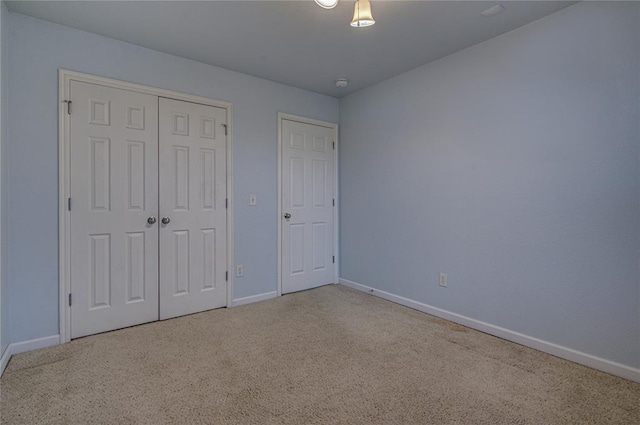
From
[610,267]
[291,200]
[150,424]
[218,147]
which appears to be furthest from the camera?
[291,200]

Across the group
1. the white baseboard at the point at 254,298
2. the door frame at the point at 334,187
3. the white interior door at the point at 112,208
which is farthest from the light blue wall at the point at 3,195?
the door frame at the point at 334,187

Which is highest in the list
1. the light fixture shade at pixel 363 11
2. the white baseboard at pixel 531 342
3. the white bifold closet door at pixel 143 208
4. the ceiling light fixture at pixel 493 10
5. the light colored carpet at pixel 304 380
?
the ceiling light fixture at pixel 493 10

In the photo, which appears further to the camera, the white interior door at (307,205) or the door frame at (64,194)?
the white interior door at (307,205)

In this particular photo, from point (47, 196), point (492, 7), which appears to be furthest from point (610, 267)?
point (47, 196)

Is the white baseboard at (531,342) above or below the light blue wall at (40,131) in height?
below

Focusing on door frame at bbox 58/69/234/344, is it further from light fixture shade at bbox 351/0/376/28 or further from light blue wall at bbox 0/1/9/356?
light fixture shade at bbox 351/0/376/28

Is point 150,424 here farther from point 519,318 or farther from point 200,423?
point 519,318

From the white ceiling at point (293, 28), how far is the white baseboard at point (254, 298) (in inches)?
93.3

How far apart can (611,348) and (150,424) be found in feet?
9.07

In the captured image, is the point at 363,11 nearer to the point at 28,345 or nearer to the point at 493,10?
the point at 493,10

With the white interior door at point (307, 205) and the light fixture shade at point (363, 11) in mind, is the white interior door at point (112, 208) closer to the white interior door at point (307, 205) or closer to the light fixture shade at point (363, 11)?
the white interior door at point (307, 205)

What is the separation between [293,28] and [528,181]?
7.00 feet

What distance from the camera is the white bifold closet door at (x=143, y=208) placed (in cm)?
253

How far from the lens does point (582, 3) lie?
211 centimetres
